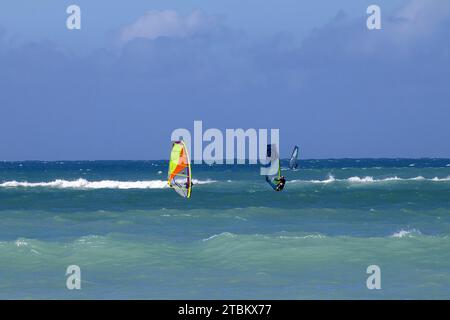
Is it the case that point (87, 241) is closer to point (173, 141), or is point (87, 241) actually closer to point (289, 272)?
point (173, 141)

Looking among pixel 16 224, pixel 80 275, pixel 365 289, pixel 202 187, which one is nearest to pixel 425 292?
pixel 365 289

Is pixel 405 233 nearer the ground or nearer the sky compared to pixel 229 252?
nearer the sky

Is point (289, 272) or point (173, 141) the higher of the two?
point (173, 141)

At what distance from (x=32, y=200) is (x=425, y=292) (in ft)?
88.8

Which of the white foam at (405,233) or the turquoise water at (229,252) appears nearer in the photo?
the turquoise water at (229,252)

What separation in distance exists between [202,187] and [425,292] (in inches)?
1455

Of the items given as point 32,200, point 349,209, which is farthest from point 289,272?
point 32,200

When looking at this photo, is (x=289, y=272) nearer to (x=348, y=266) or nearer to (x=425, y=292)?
(x=348, y=266)

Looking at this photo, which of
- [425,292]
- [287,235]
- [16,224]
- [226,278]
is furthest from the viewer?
[16,224]

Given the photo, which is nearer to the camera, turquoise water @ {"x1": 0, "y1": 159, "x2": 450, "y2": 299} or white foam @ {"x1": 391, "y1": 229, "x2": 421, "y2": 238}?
turquoise water @ {"x1": 0, "y1": 159, "x2": 450, "y2": 299}

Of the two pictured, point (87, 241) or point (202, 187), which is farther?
point (202, 187)

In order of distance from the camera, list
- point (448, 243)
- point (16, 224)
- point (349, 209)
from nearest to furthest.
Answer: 1. point (448, 243)
2. point (16, 224)
3. point (349, 209)

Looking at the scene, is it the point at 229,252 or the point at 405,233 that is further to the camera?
the point at 405,233

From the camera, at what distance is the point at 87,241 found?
19828mm
